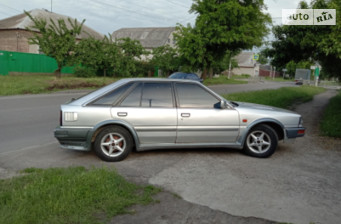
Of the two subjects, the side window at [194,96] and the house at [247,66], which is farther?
the house at [247,66]

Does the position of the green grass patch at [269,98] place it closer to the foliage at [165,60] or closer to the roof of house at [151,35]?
the foliage at [165,60]

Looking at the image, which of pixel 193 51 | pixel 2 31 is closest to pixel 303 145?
pixel 193 51

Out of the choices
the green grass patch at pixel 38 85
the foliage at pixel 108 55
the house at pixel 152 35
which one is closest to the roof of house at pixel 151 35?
the house at pixel 152 35

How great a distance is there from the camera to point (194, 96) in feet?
19.6

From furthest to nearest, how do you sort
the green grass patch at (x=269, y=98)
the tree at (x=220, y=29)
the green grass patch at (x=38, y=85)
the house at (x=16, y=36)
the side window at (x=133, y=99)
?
1. the house at (x=16, y=36)
2. the tree at (x=220, y=29)
3. the green grass patch at (x=38, y=85)
4. the green grass patch at (x=269, y=98)
5. the side window at (x=133, y=99)

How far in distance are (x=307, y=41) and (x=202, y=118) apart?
15.5 ft

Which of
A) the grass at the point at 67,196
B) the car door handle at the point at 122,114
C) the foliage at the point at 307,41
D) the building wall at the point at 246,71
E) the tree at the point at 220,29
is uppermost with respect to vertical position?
the tree at the point at 220,29

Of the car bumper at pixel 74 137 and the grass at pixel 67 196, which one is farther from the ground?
the car bumper at pixel 74 137

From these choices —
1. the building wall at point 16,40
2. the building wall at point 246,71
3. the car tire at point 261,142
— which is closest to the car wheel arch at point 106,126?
the car tire at point 261,142

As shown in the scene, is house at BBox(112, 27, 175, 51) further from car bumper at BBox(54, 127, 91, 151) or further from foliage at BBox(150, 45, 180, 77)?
car bumper at BBox(54, 127, 91, 151)

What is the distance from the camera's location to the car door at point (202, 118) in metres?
5.81

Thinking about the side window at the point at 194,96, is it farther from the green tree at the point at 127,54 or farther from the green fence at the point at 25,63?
the green tree at the point at 127,54

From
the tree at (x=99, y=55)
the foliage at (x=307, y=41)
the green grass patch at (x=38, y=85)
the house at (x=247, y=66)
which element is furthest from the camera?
the house at (x=247, y=66)

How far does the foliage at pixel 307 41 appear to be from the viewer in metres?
7.96
